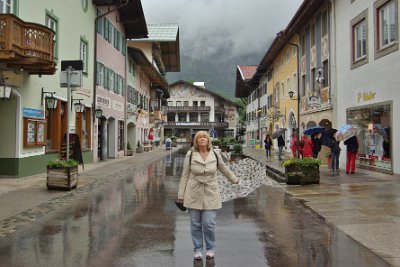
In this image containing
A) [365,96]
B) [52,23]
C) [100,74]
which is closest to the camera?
[365,96]

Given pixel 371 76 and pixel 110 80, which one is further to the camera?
pixel 110 80

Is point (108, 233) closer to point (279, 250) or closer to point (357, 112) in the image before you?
point (279, 250)

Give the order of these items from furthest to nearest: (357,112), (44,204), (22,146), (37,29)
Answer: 1. (357,112)
2. (22,146)
3. (37,29)
4. (44,204)

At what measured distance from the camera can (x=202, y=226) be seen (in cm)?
548

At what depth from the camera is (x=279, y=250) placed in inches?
229

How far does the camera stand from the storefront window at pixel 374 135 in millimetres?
15602

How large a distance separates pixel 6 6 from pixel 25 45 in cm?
175

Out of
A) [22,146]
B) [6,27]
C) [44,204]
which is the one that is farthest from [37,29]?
[44,204]

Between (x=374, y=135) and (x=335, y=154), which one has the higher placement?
(x=374, y=135)

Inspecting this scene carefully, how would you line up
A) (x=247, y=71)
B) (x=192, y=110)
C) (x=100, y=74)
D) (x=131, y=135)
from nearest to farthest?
(x=100, y=74), (x=131, y=135), (x=247, y=71), (x=192, y=110)

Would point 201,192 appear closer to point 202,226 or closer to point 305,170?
point 202,226

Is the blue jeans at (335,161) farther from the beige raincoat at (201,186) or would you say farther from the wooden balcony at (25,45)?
the beige raincoat at (201,186)

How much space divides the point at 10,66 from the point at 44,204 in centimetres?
592

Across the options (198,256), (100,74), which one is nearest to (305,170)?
(198,256)
